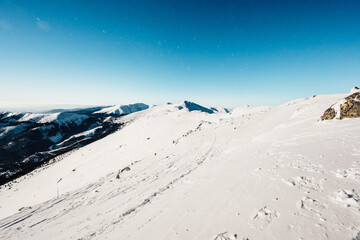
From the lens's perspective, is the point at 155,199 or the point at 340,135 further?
the point at 340,135

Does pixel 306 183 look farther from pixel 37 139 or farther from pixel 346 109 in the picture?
pixel 37 139

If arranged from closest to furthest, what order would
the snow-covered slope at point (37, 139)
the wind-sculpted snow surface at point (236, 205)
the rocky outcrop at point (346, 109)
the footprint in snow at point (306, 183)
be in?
the wind-sculpted snow surface at point (236, 205) → the footprint in snow at point (306, 183) → the rocky outcrop at point (346, 109) → the snow-covered slope at point (37, 139)

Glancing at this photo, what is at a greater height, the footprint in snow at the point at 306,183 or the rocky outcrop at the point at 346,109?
the rocky outcrop at the point at 346,109

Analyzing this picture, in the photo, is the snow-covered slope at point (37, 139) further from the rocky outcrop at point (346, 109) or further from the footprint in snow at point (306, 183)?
the rocky outcrop at point (346, 109)

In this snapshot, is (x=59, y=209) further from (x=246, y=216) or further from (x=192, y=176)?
(x=246, y=216)

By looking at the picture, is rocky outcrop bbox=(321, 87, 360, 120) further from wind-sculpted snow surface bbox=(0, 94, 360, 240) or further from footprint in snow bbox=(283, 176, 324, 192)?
footprint in snow bbox=(283, 176, 324, 192)

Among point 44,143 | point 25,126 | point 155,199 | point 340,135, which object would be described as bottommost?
point 44,143

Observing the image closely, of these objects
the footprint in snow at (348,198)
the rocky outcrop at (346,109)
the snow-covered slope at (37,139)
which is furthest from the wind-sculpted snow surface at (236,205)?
the snow-covered slope at (37,139)

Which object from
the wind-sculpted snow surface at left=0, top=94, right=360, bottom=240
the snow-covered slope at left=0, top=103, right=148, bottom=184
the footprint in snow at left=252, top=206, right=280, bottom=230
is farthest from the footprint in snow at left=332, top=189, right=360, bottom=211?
the snow-covered slope at left=0, top=103, right=148, bottom=184

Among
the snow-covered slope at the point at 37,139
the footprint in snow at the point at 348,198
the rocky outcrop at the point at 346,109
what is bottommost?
the snow-covered slope at the point at 37,139

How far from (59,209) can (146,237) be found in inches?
289

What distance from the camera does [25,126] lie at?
163500 mm

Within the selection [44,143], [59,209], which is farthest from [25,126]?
[59,209]

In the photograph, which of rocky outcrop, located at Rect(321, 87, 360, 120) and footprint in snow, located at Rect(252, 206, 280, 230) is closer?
footprint in snow, located at Rect(252, 206, 280, 230)
